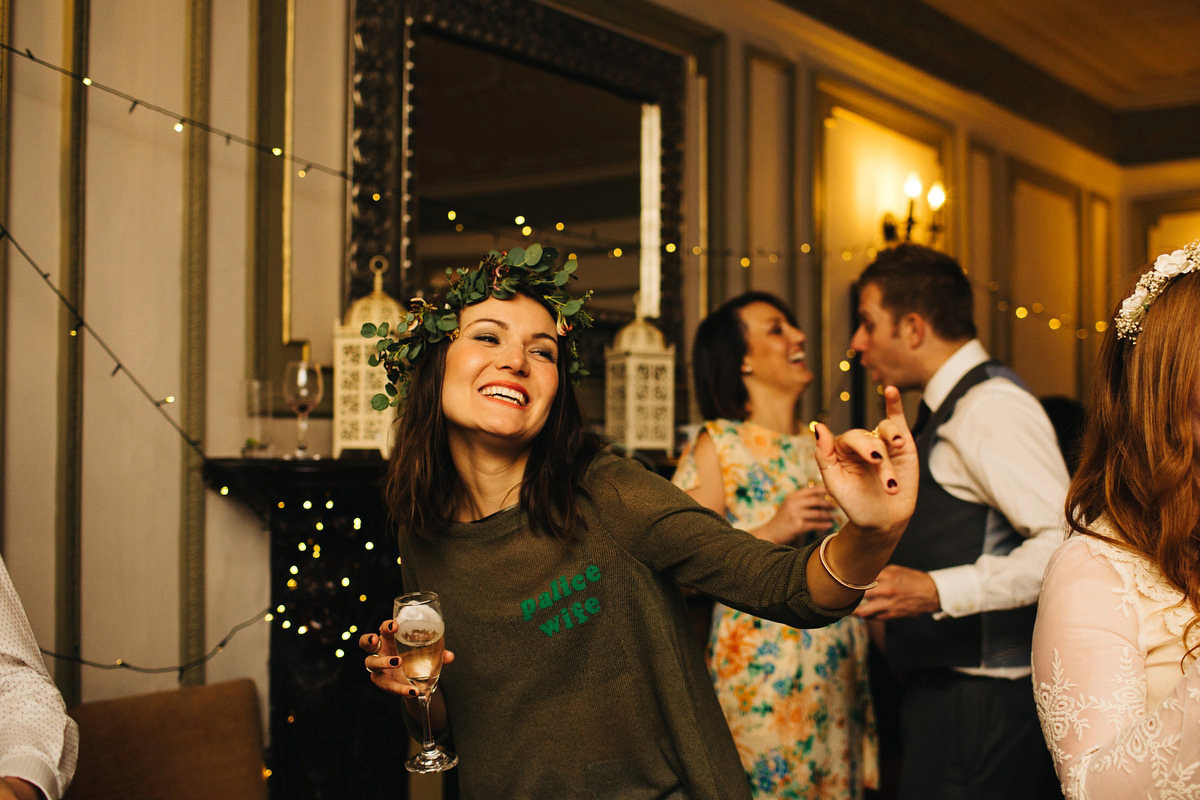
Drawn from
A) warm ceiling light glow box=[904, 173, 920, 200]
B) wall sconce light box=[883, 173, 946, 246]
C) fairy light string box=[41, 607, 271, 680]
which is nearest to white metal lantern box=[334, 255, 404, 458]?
fairy light string box=[41, 607, 271, 680]

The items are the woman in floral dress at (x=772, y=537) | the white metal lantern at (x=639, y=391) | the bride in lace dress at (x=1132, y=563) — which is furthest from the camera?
the white metal lantern at (x=639, y=391)

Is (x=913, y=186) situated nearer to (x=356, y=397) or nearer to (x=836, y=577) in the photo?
(x=356, y=397)

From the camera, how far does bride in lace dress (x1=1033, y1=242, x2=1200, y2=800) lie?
122cm

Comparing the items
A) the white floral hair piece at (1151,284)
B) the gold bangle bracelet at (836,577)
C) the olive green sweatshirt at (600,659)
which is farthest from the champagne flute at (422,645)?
the white floral hair piece at (1151,284)

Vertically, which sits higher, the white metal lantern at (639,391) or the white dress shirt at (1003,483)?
the white metal lantern at (639,391)

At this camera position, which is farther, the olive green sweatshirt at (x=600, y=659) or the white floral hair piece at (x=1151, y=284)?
the olive green sweatshirt at (x=600, y=659)

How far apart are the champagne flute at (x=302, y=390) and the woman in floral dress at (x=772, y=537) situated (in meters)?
1.04

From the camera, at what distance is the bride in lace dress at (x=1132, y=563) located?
48.1 inches

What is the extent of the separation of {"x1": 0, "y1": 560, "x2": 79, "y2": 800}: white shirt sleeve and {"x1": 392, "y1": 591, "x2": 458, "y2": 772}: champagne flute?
1.70 ft

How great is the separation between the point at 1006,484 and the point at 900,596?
38 centimetres

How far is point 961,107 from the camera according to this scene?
5.88 m

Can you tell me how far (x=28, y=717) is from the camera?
1479mm

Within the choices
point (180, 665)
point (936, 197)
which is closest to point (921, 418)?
point (180, 665)

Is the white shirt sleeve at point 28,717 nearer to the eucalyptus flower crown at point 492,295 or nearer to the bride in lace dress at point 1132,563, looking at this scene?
the eucalyptus flower crown at point 492,295
